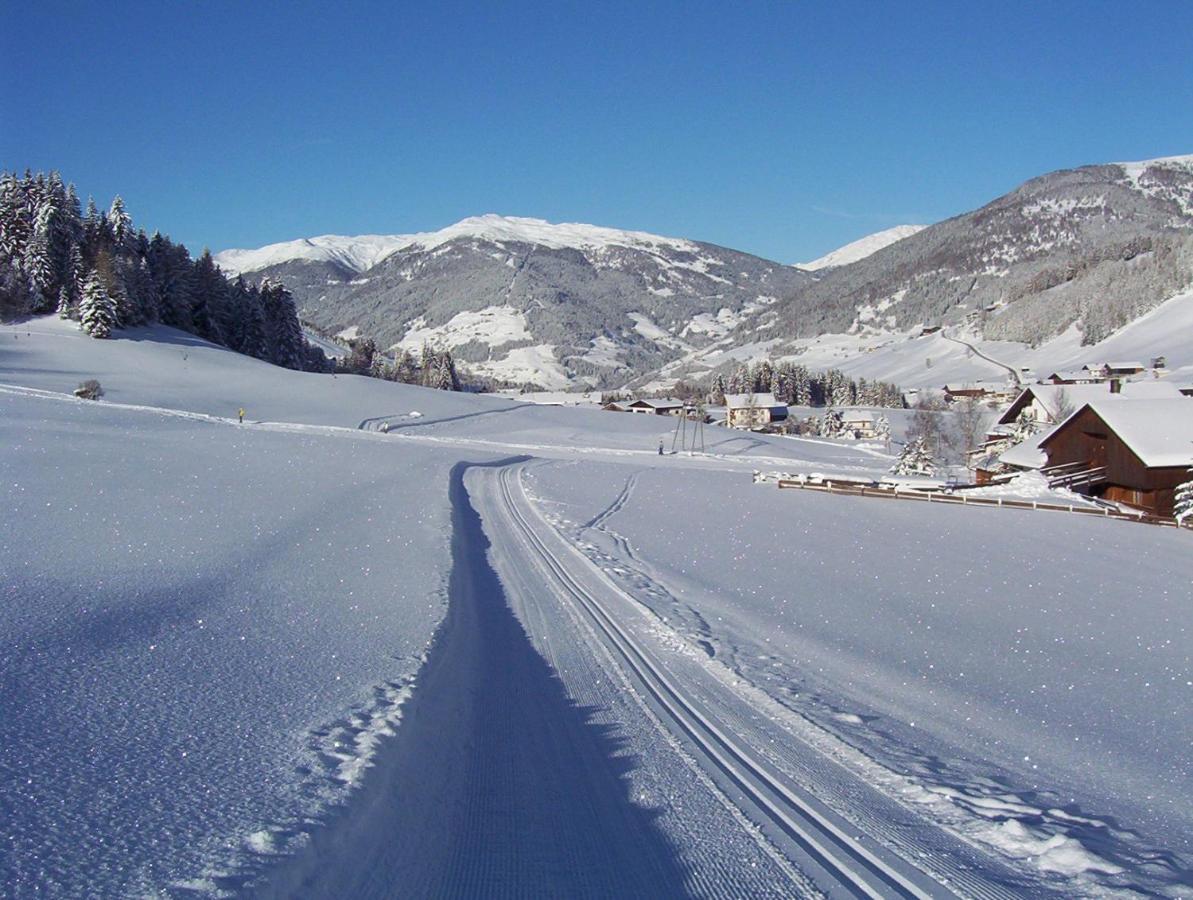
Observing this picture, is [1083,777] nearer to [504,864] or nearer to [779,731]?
[779,731]

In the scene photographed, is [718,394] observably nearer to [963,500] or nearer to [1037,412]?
[1037,412]

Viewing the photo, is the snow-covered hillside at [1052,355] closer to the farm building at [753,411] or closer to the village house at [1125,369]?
the village house at [1125,369]

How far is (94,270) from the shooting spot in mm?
67000

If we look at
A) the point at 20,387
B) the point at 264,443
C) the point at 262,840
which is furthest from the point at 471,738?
the point at 20,387

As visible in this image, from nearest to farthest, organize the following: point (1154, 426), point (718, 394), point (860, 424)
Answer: point (1154, 426) < point (860, 424) < point (718, 394)

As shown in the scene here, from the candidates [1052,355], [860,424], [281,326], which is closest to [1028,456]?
[860,424]

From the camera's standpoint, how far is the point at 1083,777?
755 cm

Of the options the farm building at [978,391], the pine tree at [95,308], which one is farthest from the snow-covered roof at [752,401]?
the pine tree at [95,308]

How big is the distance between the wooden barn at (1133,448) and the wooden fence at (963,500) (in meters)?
2.48

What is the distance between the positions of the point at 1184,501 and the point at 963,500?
342 inches

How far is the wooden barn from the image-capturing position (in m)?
36.5

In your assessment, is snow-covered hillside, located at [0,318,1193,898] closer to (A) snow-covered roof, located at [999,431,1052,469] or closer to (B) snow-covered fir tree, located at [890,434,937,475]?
(A) snow-covered roof, located at [999,431,1052,469]

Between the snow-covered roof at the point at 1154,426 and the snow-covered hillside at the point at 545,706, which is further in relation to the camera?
the snow-covered roof at the point at 1154,426

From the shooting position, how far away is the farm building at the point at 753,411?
113750mm
